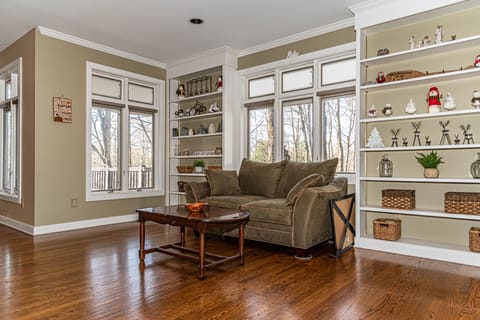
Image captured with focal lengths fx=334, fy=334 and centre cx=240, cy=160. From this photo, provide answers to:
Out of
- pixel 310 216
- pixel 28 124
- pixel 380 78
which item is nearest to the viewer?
pixel 310 216

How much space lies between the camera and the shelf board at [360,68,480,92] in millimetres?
3242

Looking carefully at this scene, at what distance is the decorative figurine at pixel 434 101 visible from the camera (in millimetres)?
3422

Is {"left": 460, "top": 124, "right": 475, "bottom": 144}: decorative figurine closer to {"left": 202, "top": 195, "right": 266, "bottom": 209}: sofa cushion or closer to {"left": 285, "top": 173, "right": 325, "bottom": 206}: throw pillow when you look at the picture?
{"left": 285, "top": 173, "right": 325, "bottom": 206}: throw pillow

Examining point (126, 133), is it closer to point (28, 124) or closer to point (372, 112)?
point (28, 124)

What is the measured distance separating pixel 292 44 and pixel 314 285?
3.44m

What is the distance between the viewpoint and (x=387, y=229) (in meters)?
3.62

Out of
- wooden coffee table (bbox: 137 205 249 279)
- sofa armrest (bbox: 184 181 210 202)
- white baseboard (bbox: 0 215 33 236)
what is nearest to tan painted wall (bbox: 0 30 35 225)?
white baseboard (bbox: 0 215 33 236)

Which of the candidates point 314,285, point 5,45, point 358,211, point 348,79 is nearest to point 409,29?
point 348,79

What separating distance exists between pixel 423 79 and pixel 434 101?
0.84 feet

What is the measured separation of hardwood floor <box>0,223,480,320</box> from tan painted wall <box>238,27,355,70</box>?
8.69 ft

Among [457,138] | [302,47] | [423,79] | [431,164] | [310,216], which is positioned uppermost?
[302,47]

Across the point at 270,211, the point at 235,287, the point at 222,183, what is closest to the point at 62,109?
the point at 222,183

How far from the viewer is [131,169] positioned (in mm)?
5672

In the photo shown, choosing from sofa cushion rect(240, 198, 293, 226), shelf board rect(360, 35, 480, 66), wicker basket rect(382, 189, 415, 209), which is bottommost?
sofa cushion rect(240, 198, 293, 226)
